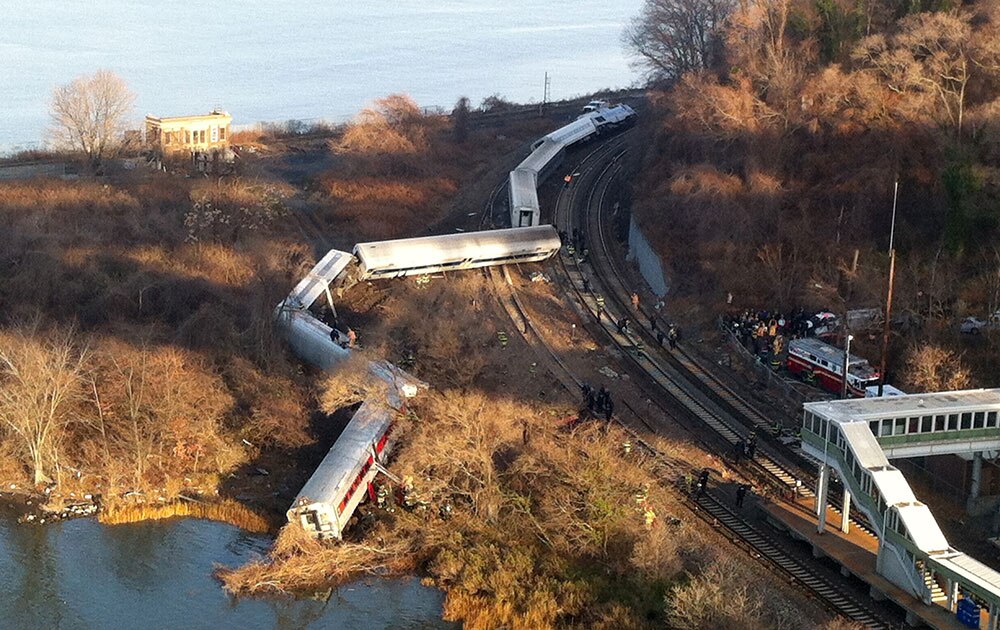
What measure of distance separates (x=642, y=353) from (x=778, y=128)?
37.4 feet

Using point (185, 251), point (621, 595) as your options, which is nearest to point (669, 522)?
point (621, 595)

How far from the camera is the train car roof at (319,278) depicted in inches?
1532

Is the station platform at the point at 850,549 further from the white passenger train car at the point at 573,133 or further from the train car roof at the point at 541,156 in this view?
the white passenger train car at the point at 573,133

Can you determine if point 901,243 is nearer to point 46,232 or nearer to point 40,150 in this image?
point 46,232

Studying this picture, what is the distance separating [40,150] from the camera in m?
60.1

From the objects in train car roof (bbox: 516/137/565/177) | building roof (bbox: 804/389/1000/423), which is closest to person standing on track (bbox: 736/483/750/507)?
building roof (bbox: 804/389/1000/423)

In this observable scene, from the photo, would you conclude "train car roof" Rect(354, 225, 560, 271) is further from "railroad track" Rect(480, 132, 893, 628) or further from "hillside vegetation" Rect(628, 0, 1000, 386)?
"hillside vegetation" Rect(628, 0, 1000, 386)

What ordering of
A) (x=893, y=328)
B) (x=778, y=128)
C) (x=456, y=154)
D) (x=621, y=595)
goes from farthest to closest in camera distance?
(x=456, y=154) < (x=778, y=128) < (x=893, y=328) < (x=621, y=595)

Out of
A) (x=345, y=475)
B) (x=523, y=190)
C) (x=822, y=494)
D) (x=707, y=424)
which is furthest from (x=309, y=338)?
(x=822, y=494)

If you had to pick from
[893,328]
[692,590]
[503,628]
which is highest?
[893,328]

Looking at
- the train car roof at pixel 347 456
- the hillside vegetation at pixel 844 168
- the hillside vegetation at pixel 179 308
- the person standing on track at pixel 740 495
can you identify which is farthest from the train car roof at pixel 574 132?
the person standing on track at pixel 740 495

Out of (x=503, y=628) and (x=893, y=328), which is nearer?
(x=503, y=628)

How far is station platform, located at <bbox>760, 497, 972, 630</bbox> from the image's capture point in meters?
22.4

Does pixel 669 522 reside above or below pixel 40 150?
below
